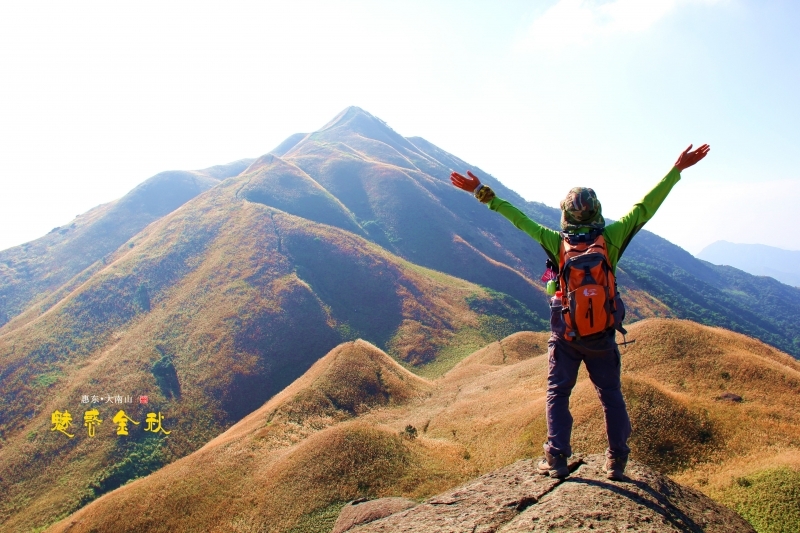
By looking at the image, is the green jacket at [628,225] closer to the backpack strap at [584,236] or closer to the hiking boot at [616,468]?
the backpack strap at [584,236]

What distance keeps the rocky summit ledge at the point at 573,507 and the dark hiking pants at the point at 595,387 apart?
698 millimetres

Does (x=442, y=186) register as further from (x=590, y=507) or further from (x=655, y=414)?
(x=590, y=507)

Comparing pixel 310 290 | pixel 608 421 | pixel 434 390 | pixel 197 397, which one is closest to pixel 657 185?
pixel 608 421

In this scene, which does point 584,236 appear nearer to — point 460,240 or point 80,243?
point 460,240

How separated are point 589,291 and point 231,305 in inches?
2260

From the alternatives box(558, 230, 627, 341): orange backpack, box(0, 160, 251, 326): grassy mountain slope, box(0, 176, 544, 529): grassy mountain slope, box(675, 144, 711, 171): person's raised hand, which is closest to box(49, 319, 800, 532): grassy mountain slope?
box(558, 230, 627, 341): orange backpack

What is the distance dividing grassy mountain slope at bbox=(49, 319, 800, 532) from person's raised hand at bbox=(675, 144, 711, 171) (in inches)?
419

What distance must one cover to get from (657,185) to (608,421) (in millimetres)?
3621

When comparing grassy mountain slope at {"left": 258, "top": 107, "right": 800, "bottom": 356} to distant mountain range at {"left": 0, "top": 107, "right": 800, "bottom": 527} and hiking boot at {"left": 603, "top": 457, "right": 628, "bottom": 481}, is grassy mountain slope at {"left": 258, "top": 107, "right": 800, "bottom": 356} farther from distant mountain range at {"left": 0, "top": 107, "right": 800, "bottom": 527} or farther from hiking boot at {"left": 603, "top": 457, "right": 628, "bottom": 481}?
hiking boot at {"left": 603, "top": 457, "right": 628, "bottom": 481}

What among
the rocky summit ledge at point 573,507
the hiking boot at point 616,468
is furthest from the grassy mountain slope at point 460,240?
the hiking boot at point 616,468

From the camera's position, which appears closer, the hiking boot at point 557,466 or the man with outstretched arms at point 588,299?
the man with outstretched arms at point 588,299

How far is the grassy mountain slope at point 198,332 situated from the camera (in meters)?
35.7

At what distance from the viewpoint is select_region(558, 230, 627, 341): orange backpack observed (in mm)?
5852

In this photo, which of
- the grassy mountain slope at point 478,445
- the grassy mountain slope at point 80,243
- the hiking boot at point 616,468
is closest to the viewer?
the hiking boot at point 616,468
